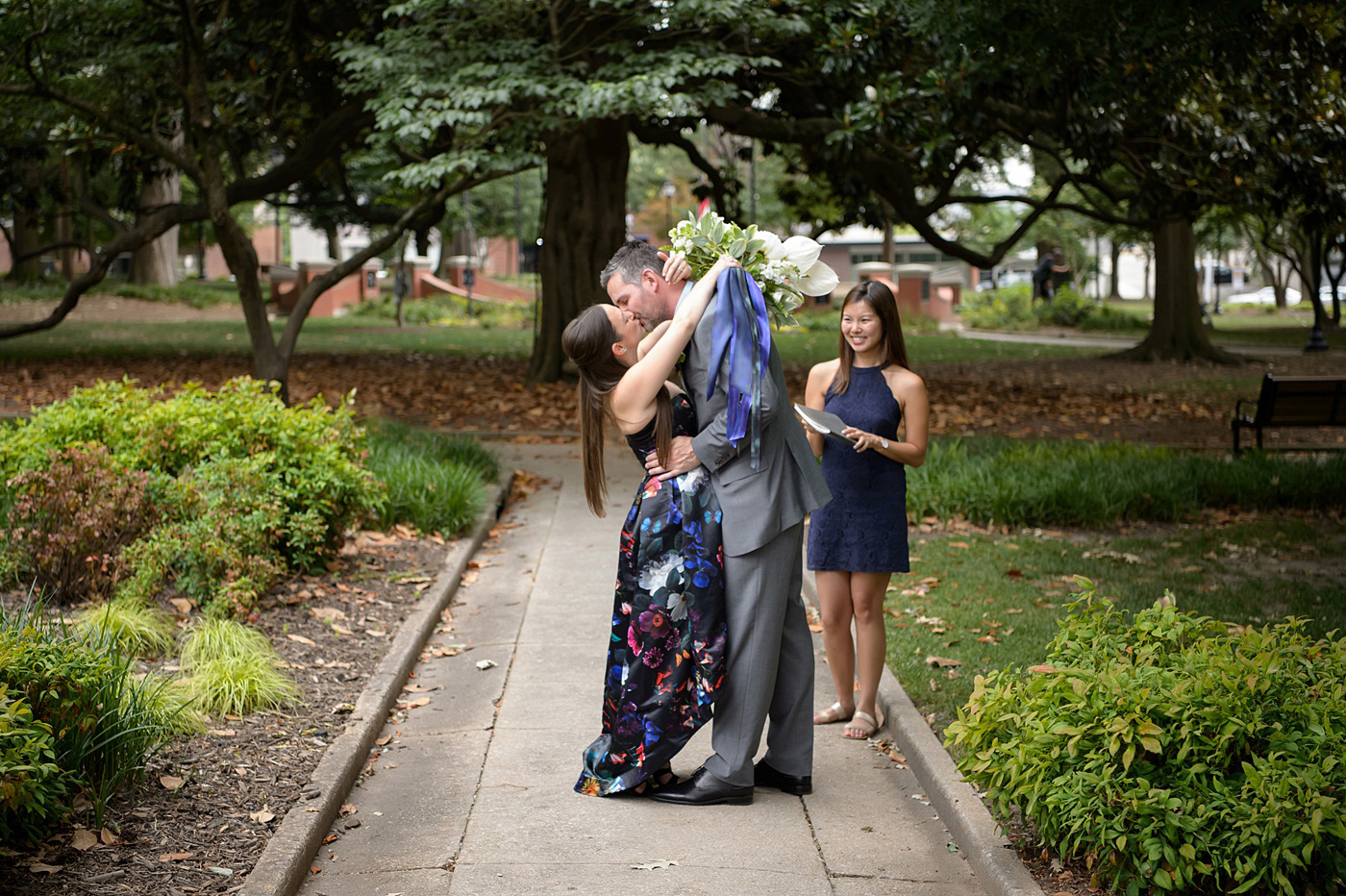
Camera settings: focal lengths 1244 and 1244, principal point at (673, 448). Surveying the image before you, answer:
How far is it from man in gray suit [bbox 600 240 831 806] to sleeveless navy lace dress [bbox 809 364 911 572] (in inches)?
25.1

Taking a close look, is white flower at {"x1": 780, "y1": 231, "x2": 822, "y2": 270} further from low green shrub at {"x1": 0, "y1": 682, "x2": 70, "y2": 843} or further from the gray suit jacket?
low green shrub at {"x1": 0, "y1": 682, "x2": 70, "y2": 843}

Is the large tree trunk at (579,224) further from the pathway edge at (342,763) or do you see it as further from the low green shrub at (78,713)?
the low green shrub at (78,713)

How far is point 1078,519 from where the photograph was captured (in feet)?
29.8

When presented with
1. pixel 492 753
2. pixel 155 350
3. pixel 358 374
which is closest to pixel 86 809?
pixel 492 753

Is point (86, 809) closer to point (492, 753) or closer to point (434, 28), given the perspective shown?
point (492, 753)

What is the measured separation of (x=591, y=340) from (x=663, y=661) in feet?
3.81

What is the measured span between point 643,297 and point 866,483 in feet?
4.58

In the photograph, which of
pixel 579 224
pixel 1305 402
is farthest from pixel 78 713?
pixel 579 224

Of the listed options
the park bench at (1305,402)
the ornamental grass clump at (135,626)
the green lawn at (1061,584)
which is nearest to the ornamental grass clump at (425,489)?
the ornamental grass clump at (135,626)

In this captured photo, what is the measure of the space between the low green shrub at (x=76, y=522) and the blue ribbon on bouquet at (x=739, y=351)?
3.67 metres

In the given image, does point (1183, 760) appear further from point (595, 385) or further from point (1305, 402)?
point (1305, 402)

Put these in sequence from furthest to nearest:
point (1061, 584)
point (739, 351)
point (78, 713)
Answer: point (1061, 584) < point (739, 351) < point (78, 713)

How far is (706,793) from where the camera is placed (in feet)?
14.8

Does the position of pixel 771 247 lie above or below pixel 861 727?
above
